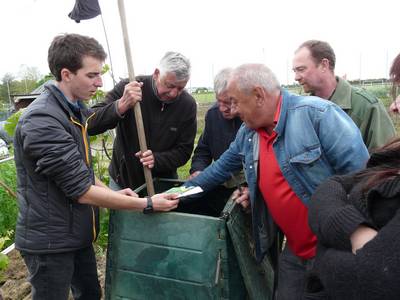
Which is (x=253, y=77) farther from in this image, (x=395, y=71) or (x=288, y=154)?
(x=395, y=71)

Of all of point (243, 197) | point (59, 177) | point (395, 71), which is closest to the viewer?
point (395, 71)

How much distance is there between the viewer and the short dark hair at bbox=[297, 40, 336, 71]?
9.28 ft

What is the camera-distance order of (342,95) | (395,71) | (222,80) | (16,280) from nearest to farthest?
(395,71)
(222,80)
(342,95)
(16,280)

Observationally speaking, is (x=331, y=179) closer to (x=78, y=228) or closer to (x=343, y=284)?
(x=343, y=284)

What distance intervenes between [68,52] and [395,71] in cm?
154

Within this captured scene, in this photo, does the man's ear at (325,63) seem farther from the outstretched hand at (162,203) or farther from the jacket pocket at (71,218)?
the jacket pocket at (71,218)

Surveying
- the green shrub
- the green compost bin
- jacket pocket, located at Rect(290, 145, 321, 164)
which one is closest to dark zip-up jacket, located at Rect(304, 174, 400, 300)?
jacket pocket, located at Rect(290, 145, 321, 164)

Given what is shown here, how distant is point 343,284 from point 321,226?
21cm

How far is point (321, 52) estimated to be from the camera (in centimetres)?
283

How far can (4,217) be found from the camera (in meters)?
3.81

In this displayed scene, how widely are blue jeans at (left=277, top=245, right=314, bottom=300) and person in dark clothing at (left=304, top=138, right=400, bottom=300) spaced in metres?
0.87

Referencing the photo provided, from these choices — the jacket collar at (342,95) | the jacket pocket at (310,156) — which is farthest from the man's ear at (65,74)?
the jacket collar at (342,95)

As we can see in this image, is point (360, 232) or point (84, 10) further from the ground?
point (84, 10)

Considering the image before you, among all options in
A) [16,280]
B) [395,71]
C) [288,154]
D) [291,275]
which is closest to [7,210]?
[16,280]
